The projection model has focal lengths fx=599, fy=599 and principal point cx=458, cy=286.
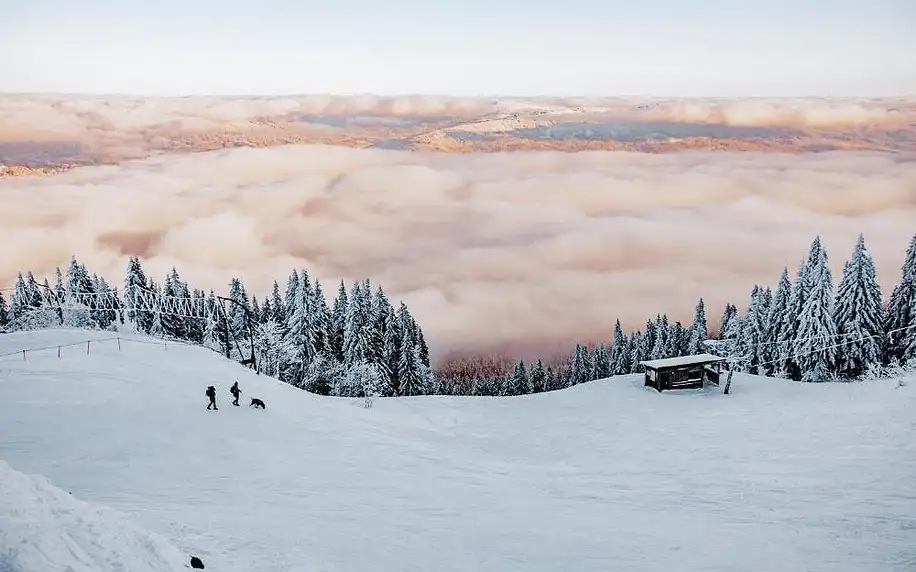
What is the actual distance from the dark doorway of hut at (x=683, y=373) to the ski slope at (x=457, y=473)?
461cm

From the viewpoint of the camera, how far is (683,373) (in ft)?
134

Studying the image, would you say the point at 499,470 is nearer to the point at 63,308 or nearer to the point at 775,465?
the point at 775,465

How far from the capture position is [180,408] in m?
26.8

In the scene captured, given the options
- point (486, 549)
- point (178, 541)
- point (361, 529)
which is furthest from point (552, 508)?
point (178, 541)

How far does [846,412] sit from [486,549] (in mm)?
22219

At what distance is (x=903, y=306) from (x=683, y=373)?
2453cm

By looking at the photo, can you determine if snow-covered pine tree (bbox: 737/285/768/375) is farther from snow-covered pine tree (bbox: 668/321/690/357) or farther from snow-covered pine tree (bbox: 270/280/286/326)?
snow-covered pine tree (bbox: 270/280/286/326)

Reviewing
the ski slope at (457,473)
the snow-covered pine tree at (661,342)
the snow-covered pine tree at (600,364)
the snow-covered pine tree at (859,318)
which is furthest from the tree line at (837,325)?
the snow-covered pine tree at (600,364)

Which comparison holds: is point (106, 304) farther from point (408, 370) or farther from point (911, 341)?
point (911, 341)

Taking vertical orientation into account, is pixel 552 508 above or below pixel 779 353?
above

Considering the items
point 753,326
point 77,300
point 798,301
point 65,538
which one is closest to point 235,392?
point 65,538

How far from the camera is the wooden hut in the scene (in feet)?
133

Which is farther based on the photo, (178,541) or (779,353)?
(779,353)

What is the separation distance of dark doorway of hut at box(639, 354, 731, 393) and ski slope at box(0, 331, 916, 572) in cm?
461
